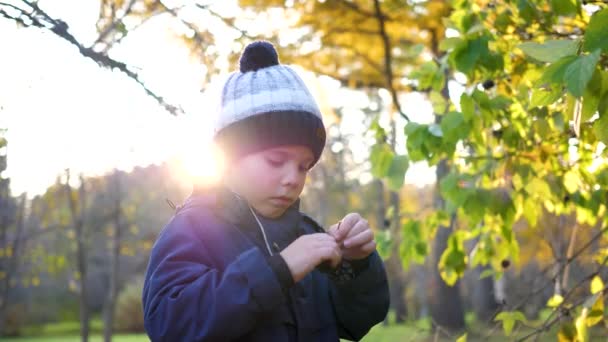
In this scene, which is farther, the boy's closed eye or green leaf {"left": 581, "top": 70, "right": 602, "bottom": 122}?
the boy's closed eye

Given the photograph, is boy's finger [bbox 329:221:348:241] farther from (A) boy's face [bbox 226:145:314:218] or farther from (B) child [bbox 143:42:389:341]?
(A) boy's face [bbox 226:145:314:218]

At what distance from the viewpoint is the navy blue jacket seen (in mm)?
1470

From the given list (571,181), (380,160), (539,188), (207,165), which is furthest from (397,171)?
(207,165)

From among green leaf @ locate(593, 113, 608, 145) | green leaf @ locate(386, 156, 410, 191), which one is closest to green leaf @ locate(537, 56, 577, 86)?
green leaf @ locate(593, 113, 608, 145)

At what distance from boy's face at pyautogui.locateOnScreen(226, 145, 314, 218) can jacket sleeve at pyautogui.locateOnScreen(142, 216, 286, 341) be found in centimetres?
18

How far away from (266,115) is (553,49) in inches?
26.8

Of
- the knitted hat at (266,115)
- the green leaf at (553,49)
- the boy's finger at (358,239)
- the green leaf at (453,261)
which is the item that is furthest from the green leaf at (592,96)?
the green leaf at (453,261)

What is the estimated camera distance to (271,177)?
5.49ft

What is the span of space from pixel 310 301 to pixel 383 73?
26.9 feet

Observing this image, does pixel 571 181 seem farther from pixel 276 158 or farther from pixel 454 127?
pixel 276 158

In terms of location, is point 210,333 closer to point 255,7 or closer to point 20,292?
point 255,7

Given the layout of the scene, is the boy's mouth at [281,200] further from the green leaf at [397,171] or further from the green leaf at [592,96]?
the green leaf at [397,171]

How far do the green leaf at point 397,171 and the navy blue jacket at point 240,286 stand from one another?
95 cm

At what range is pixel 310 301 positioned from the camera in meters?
1.75
